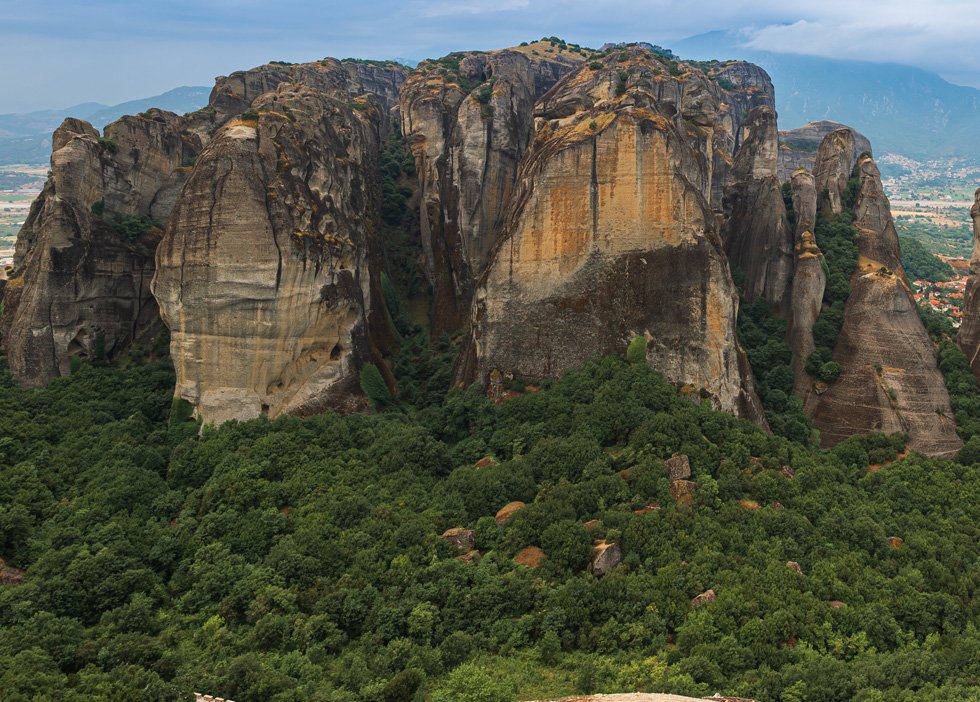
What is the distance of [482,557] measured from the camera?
2553 cm

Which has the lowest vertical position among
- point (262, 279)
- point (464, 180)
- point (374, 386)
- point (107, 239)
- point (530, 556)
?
point (530, 556)

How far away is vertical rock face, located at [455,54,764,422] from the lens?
3347 cm

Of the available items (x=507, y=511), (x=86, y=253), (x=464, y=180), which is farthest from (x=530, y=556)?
(x=464, y=180)

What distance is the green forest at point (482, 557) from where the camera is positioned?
1947cm

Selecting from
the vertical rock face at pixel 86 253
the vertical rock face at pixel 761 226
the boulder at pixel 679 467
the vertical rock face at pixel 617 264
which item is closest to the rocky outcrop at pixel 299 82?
the vertical rock face at pixel 86 253

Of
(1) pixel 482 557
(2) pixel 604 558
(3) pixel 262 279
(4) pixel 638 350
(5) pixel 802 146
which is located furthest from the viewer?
(5) pixel 802 146

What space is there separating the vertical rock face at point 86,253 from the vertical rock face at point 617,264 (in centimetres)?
2382

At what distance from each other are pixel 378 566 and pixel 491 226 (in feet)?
110

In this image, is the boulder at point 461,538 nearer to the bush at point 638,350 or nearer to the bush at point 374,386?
the bush at point 638,350

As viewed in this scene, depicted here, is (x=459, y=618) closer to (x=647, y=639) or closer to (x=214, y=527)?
(x=647, y=639)

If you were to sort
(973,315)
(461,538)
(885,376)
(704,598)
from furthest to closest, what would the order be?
1. (973,315)
2. (885,376)
3. (461,538)
4. (704,598)

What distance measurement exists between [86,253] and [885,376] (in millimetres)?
48181

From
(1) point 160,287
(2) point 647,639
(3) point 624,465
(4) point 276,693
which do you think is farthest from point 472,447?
(1) point 160,287

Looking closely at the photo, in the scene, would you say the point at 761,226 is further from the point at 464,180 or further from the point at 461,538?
the point at 461,538
